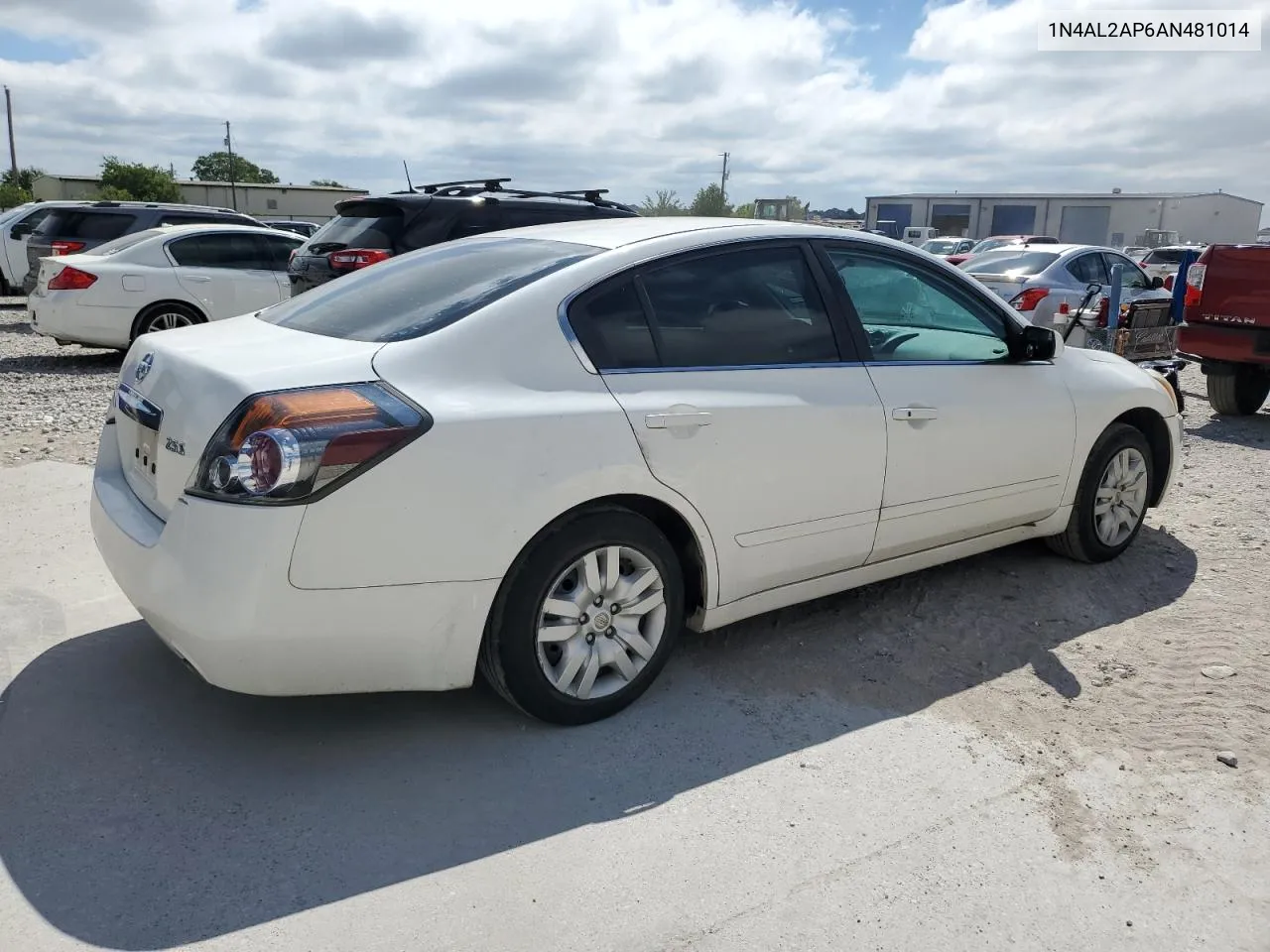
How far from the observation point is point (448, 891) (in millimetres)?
2619

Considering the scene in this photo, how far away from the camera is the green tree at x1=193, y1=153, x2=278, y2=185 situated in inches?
3674

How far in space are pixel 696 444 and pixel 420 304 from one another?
1000 millimetres

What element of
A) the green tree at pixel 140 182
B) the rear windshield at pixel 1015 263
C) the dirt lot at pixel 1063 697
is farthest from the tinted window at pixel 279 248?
the green tree at pixel 140 182

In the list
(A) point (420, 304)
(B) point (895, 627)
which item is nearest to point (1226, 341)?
(B) point (895, 627)

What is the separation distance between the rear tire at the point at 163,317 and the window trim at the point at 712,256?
27.1 feet

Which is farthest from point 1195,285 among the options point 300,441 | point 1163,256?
point 1163,256

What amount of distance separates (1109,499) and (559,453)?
313cm

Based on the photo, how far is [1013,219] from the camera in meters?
62.5

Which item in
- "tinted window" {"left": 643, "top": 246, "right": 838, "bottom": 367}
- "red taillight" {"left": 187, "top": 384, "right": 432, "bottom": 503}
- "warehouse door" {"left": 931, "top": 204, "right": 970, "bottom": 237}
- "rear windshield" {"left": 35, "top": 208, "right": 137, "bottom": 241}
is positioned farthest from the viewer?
A: "warehouse door" {"left": 931, "top": 204, "right": 970, "bottom": 237}

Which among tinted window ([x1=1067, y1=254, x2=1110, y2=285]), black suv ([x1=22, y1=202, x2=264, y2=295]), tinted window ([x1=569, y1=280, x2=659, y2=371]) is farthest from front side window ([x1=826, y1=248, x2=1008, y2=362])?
black suv ([x1=22, y1=202, x2=264, y2=295])

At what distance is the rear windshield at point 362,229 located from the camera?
8.72 m

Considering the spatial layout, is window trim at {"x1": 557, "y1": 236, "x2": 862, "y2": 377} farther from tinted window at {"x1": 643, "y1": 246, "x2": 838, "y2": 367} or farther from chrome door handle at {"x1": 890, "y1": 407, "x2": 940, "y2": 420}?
chrome door handle at {"x1": 890, "y1": 407, "x2": 940, "y2": 420}

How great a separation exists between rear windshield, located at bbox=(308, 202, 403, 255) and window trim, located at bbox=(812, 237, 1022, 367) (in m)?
5.51

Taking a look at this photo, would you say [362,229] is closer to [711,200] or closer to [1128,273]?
[1128,273]
